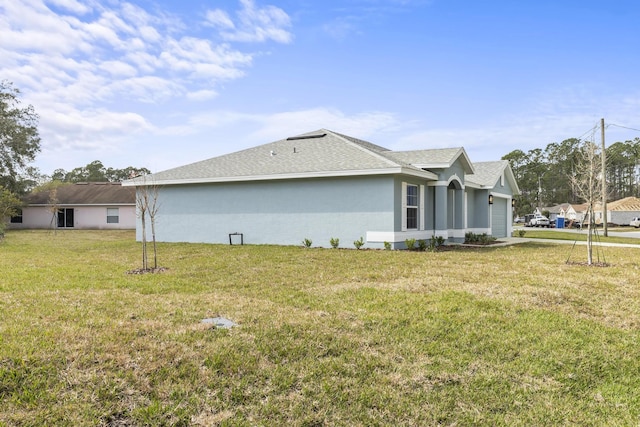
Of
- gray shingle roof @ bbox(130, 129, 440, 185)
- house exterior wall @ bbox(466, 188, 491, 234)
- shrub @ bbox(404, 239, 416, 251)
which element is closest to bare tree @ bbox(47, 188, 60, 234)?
gray shingle roof @ bbox(130, 129, 440, 185)

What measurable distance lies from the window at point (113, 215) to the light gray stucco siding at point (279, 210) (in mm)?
15601

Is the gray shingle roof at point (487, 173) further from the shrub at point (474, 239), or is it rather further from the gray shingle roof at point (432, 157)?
the gray shingle roof at point (432, 157)

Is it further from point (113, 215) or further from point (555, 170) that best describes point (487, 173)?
point (555, 170)

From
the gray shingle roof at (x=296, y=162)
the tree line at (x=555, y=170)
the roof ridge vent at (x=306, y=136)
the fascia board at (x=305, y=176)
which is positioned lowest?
the fascia board at (x=305, y=176)

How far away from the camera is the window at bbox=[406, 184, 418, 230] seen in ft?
51.2

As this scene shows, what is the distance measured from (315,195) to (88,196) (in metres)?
25.1

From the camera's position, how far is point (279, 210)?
54.4 feet

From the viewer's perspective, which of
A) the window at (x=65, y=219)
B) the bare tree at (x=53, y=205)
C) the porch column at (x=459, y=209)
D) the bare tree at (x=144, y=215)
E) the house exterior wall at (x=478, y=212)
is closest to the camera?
the bare tree at (x=144, y=215)

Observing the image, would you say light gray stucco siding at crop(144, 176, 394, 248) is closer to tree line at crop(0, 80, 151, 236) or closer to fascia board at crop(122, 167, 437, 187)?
fascia board at crop(122, 167, 437, 187)

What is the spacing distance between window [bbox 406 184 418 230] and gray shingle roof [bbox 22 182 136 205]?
75.9ft

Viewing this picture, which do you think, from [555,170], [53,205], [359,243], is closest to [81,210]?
[53,205]

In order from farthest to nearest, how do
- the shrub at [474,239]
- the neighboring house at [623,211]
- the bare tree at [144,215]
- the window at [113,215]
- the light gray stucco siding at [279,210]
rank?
1. the neighboring house at [623,211]
2. the window at [113,215]
3. the shrub at [474,239]
4. the light gray stucco siding at [279,210]
5. the bare tree at [144,215]

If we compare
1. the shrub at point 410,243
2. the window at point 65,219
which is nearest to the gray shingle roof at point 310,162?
the shrub at point 410,243

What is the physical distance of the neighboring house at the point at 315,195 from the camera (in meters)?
14.9
